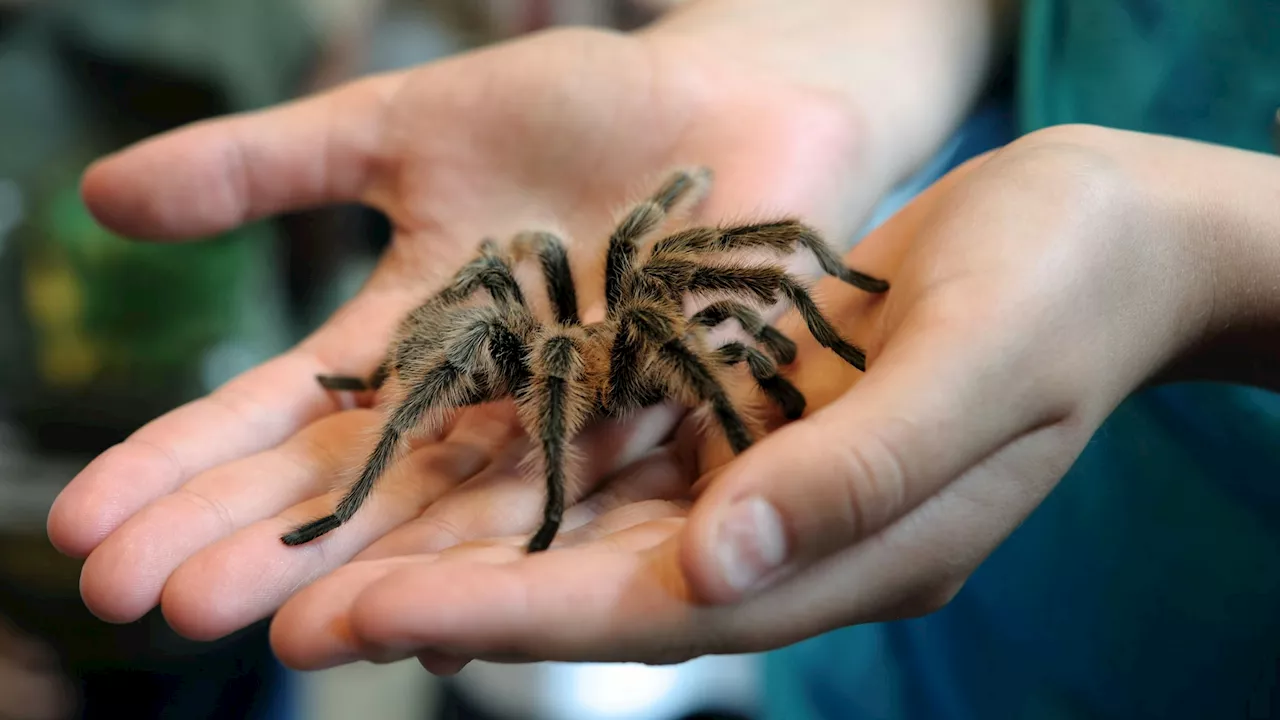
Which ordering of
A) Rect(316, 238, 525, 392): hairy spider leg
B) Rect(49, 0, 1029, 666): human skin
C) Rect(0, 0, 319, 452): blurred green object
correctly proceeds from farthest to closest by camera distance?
Rect(0, 0, 319, 452): blurred green object → Rect(49, 0, 1029, 666): human skin → Rect(316, 238, 525, 392): hairy spider leg

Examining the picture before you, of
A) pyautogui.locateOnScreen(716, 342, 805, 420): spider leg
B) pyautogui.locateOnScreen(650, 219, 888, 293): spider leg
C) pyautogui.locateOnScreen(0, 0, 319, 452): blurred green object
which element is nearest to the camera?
pyautogui.locateOnScreen(716, 342, 805, 420): spider leg

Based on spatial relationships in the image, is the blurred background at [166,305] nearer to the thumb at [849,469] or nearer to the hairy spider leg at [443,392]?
the hairy spider leg at [443,392]

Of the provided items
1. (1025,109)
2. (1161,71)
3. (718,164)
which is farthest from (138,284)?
(1161,71)

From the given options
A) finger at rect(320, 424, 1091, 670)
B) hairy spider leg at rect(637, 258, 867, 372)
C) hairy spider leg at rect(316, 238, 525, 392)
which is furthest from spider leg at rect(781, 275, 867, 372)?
hairy spider leg at rect(316, 238, 525, 392)

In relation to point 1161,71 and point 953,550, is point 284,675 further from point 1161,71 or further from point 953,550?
point 1161,71

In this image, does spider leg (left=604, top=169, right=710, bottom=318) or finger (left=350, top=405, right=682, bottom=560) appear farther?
spider leg (left=604, top=169, right=710, bottom=318)

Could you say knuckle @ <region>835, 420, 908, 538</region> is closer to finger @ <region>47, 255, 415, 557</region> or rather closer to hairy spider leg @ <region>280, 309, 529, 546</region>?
hairy spider leg @ <region>280, 309, 529, 546</region>
